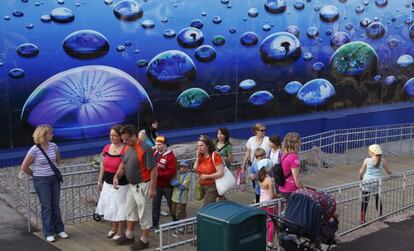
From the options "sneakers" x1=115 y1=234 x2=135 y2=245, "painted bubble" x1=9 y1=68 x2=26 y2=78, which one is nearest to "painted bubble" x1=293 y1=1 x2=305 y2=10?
"painted bubble" x1=9 y1=68 x2=26 y2=78

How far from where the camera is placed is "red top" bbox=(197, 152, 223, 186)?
23.7 feet

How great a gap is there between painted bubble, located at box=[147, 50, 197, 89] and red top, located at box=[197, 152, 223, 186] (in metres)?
6.75

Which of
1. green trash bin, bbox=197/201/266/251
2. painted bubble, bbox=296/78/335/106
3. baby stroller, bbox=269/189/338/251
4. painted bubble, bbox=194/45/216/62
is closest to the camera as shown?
green trash bin, bbox=197/201/266/251

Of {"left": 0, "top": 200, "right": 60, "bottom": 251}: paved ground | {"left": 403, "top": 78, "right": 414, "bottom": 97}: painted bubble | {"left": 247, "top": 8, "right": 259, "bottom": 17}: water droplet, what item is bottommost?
{"left": 0, "top": 200, "right": 60, "bottom": 251}: paved ground

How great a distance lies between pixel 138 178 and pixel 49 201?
1245 millimetres

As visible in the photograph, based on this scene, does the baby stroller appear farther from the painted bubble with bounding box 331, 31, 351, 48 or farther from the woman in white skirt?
the painted bubble with bounding box 331, 31, 351, 48

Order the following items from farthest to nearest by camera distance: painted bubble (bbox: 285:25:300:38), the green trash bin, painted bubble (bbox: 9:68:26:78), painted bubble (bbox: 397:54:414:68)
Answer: painted bubble (bbox: 397:54:414:68) → painted bubble (bbox: 285:25:300:38) → painted bubble (bbox: 9:68:26:78) → the green trash bin

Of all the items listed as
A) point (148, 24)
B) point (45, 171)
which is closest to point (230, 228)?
point (45, 171)

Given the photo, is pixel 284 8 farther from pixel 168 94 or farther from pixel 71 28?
pixel 71 28

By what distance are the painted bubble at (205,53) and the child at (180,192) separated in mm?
7183

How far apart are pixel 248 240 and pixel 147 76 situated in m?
8.87

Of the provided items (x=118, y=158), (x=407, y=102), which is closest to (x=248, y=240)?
(x=118, y=158)

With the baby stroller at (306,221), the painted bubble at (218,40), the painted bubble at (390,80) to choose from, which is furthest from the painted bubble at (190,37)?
the baby stroller at (306,221)

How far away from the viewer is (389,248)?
24.3 feet
